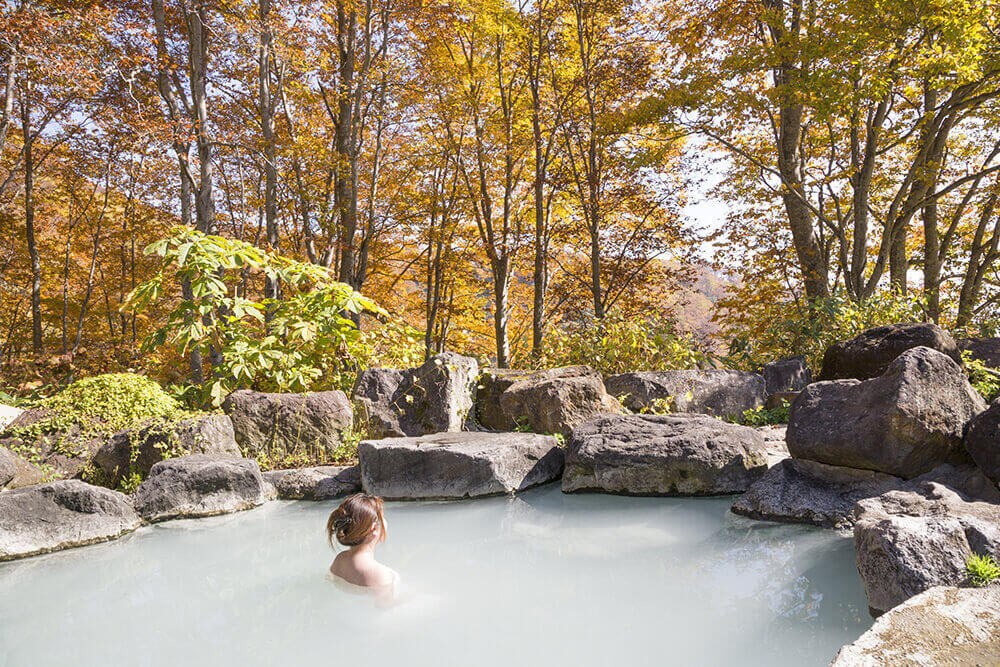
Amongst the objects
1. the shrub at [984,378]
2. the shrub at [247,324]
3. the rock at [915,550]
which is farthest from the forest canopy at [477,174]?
the rock at [915,550]

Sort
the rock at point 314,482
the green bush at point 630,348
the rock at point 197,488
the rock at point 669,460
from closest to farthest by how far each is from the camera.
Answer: the rock at point 197,488 → the rock at point 669,460 → the rock at point 314,482 → the green bush at point 630,348

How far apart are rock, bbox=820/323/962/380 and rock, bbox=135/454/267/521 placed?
6.05 m

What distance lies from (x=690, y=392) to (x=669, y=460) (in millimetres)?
2277

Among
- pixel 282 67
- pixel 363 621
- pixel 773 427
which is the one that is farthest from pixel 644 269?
pixel 363 621

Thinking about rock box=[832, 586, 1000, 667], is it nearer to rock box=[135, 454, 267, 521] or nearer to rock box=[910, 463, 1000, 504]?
rock box=[910, 463, 1000, 504]

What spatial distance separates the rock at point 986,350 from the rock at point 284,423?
6.89 m

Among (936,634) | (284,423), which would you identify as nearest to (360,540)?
(936,634)

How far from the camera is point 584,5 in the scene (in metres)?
11.6

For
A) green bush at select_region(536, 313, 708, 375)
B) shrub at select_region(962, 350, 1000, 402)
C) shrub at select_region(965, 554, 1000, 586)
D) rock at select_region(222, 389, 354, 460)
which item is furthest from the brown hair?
shrub at select_region(962, 350, 1000, 402)

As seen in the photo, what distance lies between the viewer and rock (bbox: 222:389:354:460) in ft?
19.3

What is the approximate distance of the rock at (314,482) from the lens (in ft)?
17.6

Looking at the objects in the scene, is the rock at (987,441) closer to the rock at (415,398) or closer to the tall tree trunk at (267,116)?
the rock at (415,398)

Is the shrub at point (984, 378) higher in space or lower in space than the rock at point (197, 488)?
higher

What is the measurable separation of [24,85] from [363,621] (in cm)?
1243
